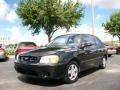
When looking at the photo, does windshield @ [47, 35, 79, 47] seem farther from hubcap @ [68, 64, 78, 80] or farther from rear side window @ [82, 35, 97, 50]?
hubcap @ [68, 64, 78, 80]

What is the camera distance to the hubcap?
25.4 feet

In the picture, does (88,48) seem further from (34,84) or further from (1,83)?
(1,83)

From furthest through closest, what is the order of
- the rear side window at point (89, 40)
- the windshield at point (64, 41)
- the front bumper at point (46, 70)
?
the rear side window at point (89, 40) → the windshield at point (64, 41) → the front bumper at point (46, 70)

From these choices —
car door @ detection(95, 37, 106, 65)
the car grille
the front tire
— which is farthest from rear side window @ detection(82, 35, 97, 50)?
the car grille

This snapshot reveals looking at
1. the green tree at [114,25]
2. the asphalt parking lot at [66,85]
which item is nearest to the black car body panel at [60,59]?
the asphalt parking lot at [66,85]

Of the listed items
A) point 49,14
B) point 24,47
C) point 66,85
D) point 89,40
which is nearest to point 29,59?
point 66,85

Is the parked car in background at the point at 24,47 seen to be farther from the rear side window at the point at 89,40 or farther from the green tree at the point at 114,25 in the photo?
the green tree at the point at 114,25

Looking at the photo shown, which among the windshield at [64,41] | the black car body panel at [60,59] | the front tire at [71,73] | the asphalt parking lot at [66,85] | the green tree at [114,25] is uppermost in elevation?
the green tree at [114,25]

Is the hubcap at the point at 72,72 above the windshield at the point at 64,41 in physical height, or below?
below

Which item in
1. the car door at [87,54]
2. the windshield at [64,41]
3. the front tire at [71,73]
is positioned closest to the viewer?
the front tire at [71,73]

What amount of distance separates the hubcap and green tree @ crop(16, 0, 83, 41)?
770 inches

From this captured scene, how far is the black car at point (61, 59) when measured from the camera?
7238 mm

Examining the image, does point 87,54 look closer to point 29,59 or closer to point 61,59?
point 61,59

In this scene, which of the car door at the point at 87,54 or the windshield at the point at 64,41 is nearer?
the car door at the point at 87,54
